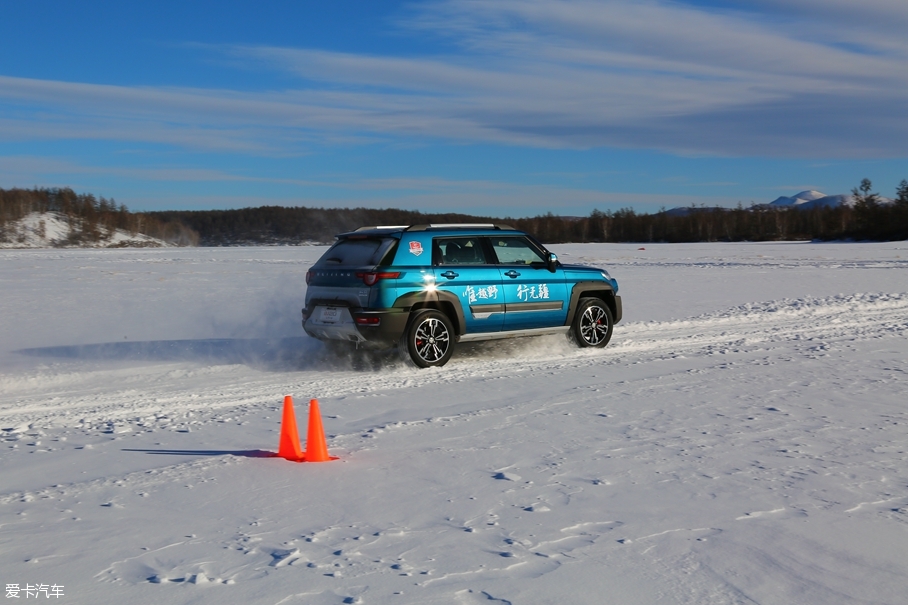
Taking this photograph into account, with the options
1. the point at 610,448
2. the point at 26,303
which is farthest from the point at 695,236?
the point at 610,448

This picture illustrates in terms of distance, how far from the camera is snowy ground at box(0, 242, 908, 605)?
4.07 meters

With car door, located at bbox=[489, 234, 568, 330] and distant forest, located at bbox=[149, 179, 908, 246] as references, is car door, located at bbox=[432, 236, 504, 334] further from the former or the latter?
distant forest, located at bbox=[149, 179, 908, 246]

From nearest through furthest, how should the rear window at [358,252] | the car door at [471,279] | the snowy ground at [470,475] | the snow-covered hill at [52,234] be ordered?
the snowy ground at [470,475]
the rear window at [358,252]
the car door at [471,279]
the snow-covered hill at [52,234]

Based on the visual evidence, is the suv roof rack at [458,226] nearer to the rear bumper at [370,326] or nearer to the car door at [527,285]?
the car door at [527,285]

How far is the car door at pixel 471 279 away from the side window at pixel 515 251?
0.72 ft

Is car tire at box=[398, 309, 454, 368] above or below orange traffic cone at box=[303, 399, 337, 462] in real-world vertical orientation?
above

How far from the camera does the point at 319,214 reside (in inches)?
4368

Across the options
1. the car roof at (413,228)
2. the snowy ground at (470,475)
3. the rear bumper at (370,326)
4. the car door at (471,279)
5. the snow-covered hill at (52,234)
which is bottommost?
the snowy ground at (470,475)

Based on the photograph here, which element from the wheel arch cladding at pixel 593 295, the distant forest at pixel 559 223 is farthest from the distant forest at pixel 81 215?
the wheel arch cladding at pixel 593 295

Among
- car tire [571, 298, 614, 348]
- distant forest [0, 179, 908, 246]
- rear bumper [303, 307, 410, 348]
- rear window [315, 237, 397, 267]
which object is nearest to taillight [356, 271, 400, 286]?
rear window [315, 237, 397, 267]

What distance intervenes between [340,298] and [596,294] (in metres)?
3.89

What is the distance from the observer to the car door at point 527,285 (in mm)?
11117

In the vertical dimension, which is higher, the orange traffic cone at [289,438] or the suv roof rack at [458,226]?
the suv roof rack at [458,226]

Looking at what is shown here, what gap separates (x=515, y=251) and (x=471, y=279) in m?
0.95
